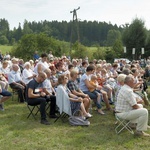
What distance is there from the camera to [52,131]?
5.74 m

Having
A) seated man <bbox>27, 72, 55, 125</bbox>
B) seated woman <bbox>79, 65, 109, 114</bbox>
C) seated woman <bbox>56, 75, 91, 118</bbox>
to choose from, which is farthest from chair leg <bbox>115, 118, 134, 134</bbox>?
seated man <bbox>27, 72, 55, 125</bbox>

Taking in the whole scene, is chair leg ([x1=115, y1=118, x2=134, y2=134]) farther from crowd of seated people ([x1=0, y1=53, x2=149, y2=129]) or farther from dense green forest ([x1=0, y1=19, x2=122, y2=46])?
dense green forest ([x1=0, y1=19, x2=122, y2=46])

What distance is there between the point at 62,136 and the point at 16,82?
3831 millimetres

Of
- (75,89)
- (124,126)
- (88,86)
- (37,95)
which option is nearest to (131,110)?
(124,126)

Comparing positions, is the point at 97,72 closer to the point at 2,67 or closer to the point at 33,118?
the point at 33,118

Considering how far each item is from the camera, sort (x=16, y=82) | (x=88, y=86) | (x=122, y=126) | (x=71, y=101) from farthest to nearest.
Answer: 1. (x=16, y=82)
2. (x=88, y=86)
3. (x=71, y=101)
4. (x=122, y=126)

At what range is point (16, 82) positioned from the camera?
28.3ft

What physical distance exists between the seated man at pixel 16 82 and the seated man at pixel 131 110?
4.20 meters

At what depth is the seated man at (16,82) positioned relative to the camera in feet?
27.8

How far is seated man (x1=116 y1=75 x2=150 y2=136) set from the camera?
5258mm

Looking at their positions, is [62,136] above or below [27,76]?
below

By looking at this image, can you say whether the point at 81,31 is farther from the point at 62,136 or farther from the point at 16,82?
the point at 62,136

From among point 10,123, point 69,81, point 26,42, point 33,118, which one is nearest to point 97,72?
point 69,81

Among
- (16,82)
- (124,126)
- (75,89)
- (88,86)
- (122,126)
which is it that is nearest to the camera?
(124,126)
